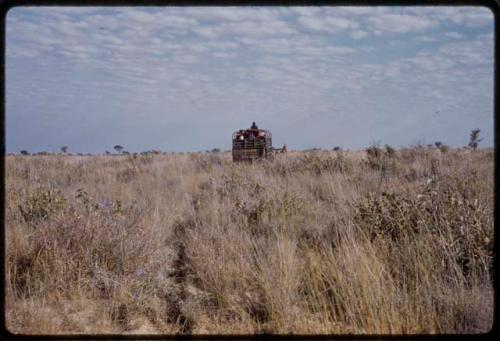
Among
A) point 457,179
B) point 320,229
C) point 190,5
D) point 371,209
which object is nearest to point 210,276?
point 320,229

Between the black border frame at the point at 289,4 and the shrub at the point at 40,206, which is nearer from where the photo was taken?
the black border frame at the point at 289,4

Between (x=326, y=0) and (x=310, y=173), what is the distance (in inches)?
275

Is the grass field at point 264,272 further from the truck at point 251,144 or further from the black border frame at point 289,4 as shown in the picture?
the truck at point 251,144

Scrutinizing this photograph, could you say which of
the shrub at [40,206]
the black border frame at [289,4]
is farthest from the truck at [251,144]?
the black border frame at [289,4]

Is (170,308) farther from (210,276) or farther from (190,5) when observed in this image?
(190,5)

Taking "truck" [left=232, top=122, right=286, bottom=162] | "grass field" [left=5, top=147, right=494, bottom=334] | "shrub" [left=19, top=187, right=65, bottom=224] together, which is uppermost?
A: "truck" [left=232, top=122, right=286, bottom=162]

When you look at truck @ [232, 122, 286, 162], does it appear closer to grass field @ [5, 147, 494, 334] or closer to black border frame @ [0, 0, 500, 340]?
grass field @ [5, 147, 494, 334]

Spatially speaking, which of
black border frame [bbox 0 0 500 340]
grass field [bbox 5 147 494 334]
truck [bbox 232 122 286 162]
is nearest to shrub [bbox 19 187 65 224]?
grass field [bbox 5 147 494 334]

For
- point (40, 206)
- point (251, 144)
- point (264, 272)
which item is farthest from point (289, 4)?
point (251, 144)

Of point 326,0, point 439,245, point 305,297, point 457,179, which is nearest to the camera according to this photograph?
point 326,0

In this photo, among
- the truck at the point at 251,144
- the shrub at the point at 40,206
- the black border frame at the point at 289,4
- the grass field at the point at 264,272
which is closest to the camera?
the black border frame at the point at 289,4

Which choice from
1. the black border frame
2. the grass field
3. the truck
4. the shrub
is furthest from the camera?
the truck

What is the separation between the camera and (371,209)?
13.5 ft

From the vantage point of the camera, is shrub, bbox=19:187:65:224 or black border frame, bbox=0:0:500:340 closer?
black border frame, bbox=0:0:500:340
